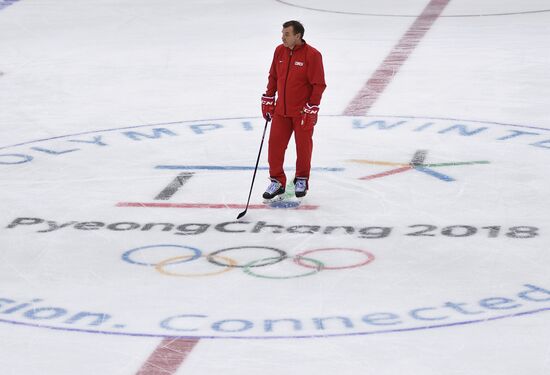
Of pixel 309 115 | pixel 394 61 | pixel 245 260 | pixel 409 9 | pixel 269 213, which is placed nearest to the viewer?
pixel 245 260

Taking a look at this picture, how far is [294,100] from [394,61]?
4.78 m

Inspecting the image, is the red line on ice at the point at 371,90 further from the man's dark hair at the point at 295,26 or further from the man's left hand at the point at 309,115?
the man's dark hair at the point at 295,26

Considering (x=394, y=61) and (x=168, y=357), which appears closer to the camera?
(x=168, y=357)

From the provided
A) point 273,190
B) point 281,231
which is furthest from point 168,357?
point 273,190

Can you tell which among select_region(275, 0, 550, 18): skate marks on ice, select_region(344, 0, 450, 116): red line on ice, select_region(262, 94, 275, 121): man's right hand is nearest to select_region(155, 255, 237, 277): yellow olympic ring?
select_region(262, 94, 275, 121): man's right hand

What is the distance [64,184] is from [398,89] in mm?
3723

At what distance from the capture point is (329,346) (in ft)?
18.0

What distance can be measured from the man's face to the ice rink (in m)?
0.92

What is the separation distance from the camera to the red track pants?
7.95 m

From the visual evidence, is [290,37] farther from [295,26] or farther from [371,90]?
[371,90]

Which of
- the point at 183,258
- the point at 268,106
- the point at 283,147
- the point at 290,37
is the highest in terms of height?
the point at 290,37

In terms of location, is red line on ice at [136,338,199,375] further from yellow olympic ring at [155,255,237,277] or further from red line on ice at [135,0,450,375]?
yellow olympic ring at [155,255,237,277]

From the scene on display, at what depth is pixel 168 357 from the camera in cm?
540

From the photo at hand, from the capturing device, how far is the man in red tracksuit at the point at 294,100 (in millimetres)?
7746
